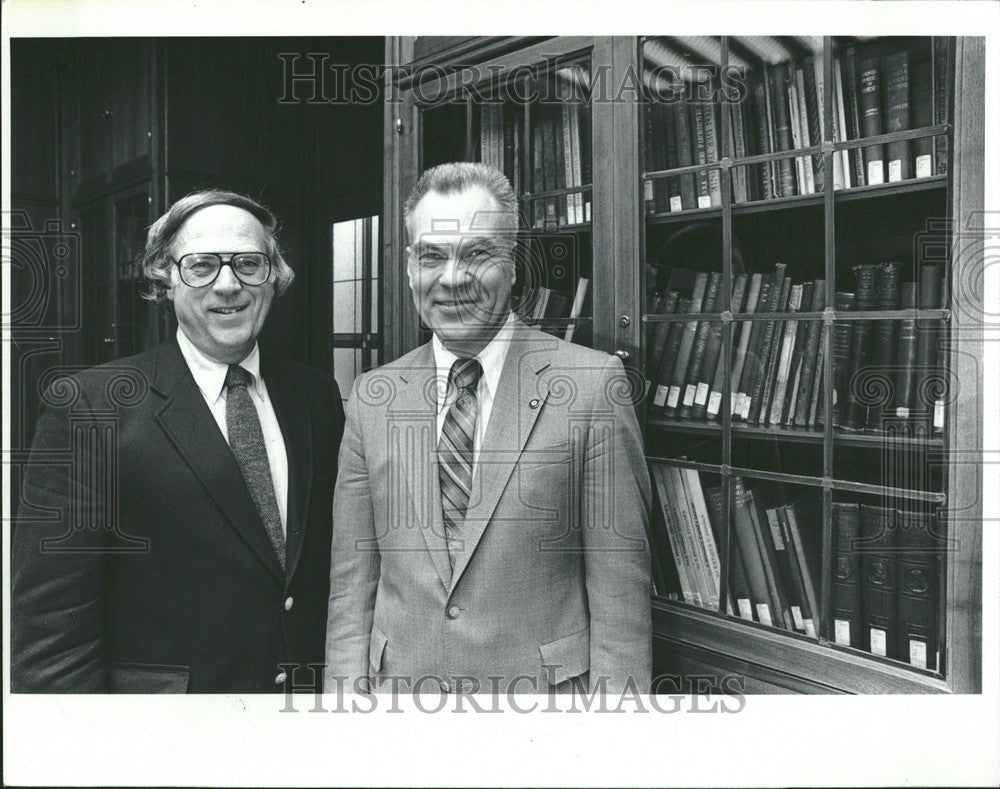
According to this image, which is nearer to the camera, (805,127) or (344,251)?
(805,127)

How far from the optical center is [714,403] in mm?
1752

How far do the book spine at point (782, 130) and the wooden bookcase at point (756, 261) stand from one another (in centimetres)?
3

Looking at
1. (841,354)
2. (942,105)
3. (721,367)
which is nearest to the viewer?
(942,105)

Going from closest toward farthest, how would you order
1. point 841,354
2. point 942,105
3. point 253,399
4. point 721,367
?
point 942,105 < point 841,354 < point 721,367 < point 253,399

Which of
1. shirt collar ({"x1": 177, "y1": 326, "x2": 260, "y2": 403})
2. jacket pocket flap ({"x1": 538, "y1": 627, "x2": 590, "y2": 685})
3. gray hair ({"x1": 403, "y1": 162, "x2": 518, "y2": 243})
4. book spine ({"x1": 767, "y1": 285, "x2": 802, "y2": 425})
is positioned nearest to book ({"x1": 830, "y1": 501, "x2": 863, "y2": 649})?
book spine ({"x1": 767, "y1": 285, "x2": 802, "y2": 425})

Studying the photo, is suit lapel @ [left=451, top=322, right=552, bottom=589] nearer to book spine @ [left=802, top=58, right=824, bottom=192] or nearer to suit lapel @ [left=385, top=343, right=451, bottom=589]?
suit lapel @ [left=385, top=343, right=451, bottom=589]

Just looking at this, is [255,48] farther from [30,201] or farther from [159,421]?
[159,421]

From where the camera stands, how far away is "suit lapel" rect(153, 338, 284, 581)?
1764mm

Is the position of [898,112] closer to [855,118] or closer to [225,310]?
[855,118]

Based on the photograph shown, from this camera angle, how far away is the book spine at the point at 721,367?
1.72 metres

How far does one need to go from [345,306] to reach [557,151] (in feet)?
2.25

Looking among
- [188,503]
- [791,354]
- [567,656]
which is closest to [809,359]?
[791,354]

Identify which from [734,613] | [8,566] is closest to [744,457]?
[734,613]

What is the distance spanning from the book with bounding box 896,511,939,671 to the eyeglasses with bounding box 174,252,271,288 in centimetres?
164
